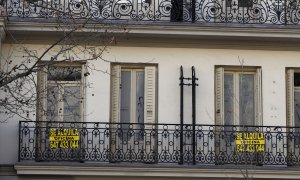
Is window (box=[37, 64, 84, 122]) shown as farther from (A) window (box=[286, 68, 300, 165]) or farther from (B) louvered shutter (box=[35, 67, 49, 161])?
(A) window (box=[286, 68, 300, 165])

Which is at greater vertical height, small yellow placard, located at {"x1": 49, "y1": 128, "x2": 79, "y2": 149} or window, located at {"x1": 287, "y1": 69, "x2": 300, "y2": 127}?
window, located at {"x1": 287, "y1": 69, "x2": 300, "y2": 127}

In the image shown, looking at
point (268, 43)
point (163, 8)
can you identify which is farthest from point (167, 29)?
point (268, 43)

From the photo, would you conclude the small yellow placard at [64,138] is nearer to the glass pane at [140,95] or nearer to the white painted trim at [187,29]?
the glass pane at [140,95]

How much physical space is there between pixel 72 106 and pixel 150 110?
1.97m

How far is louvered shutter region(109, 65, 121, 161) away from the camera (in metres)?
25.2

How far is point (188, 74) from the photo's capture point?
25.7 m

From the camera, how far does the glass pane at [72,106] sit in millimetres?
25328

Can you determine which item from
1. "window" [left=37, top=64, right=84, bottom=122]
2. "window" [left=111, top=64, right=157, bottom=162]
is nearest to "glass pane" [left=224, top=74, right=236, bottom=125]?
"window" [left=111, top=64, right=157, bottom=162]

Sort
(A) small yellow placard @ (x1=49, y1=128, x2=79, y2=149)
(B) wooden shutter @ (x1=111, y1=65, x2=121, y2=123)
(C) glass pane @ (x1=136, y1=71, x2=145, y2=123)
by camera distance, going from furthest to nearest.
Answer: (C) glass pane @ (x1=136, y1=71, x2=145, y2=123), (B) wooden shutter @ (x1=111, y1=65, x2=121, y2=123), (A) small yellow placard @ (x1=49, y1=128, x2=79, y2=149)

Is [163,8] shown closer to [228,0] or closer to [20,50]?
[228,0]

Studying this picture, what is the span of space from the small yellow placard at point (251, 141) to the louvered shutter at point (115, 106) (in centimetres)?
303

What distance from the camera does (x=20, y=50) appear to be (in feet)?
83.4

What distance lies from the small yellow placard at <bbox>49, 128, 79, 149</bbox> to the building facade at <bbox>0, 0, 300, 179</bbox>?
0.09ft

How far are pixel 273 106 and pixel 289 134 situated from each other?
818 millimetres
